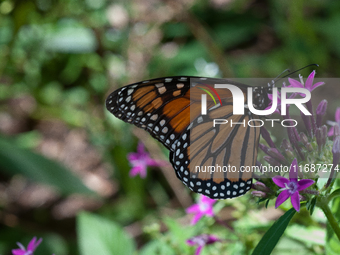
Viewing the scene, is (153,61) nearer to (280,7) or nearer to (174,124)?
(280,7)

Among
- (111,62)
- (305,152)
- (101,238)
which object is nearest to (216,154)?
(305,152)

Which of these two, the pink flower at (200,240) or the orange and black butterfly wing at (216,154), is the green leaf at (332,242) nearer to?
the orange and black butterfly wing at (216,154)

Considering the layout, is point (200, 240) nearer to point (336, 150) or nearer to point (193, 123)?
point (193, 123)

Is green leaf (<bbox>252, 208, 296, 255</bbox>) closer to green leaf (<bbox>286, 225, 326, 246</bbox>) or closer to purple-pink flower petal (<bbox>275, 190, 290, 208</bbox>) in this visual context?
purple-pink flower petal (<bbox>275, 190, 290, 208</bbox>)

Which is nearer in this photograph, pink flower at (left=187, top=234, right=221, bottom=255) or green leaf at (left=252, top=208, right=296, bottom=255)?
green leaf at (left=252, top=208, right=296, bottom=255)

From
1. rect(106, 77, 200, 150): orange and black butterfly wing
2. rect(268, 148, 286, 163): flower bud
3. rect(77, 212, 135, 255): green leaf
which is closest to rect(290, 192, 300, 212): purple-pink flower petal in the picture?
rect(268, 148, 286, 163): flower bud

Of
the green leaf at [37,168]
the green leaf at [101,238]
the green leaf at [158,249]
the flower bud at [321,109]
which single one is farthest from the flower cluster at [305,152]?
the green leaf at [37,168]
